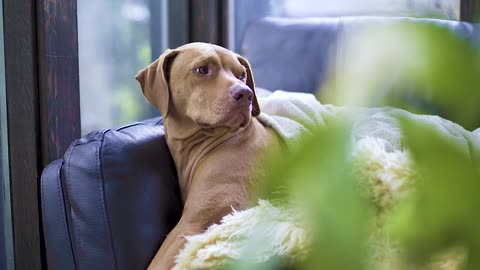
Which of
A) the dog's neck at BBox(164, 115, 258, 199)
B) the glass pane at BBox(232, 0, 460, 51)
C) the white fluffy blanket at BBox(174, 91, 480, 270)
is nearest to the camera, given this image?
the white fluffy blanket at BBox(174, 91, 480, 270)

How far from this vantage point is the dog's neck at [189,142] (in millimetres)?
1598

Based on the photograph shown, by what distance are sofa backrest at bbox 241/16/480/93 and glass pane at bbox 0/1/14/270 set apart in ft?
3.19

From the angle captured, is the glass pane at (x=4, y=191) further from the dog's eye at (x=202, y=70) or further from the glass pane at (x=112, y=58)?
the dog's eye at (x=202, y=70)

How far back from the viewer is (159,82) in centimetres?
160

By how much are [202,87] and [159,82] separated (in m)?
0.13

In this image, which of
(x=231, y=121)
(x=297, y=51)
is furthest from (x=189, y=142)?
(x=297, y=51)

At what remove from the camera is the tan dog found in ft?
4.83

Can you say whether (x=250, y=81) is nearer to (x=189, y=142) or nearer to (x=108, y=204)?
(x=189, y=142)

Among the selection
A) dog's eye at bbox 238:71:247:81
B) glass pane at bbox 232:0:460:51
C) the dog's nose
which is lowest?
the dog's nose

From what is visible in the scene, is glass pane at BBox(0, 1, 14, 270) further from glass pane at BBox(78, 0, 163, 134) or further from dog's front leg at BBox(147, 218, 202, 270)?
dog's front leg at BBox(147, 218, 202, 270)

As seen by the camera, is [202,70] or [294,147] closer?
[294,147]

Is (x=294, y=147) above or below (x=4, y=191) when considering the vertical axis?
above

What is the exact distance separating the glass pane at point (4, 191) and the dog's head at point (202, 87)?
1.33ft

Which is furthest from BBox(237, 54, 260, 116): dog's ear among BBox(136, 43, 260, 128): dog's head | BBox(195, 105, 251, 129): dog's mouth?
BBox(195, 105, 251, 129): dog's mouth
